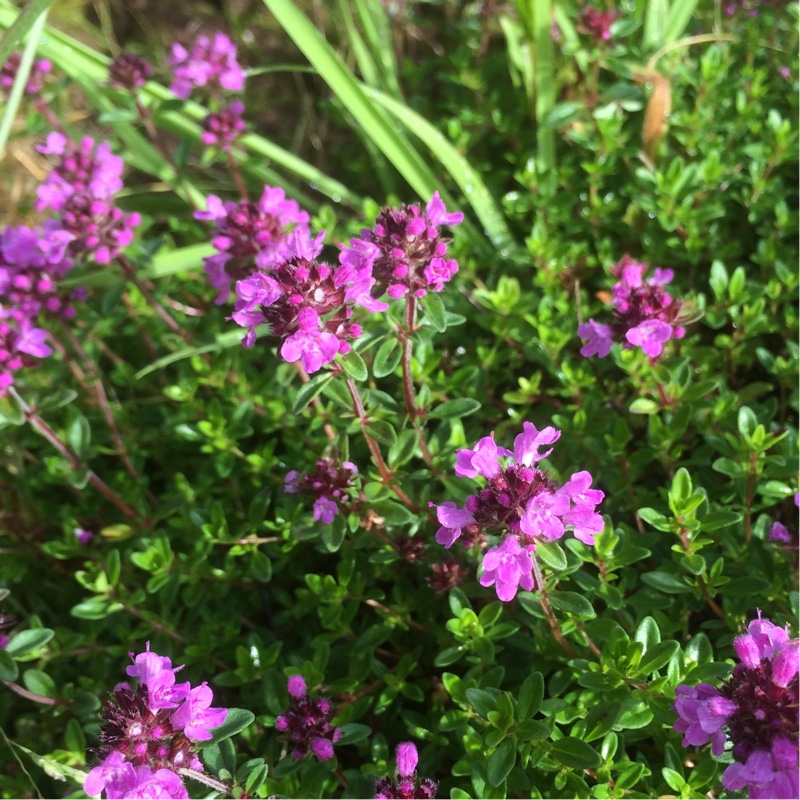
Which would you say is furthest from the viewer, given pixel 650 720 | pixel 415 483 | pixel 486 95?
pixel 486 95

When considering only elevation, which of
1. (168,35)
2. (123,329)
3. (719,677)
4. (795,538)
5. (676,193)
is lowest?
(795,538)

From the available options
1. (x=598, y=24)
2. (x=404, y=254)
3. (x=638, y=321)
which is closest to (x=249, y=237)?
(x=404, y=254)

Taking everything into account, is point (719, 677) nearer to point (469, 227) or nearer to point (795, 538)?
point (795, 538)

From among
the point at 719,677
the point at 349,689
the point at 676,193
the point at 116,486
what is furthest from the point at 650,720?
the point at 116,486

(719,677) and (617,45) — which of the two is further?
(617,45)

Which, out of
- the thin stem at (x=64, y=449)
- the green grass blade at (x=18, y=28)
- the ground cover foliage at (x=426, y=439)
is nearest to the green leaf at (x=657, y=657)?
the ground cover foliage at (x=426, y=439)

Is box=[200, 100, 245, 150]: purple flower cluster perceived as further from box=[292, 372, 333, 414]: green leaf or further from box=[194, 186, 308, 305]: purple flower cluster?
box=[292, 372, 333, 414]: green leaf

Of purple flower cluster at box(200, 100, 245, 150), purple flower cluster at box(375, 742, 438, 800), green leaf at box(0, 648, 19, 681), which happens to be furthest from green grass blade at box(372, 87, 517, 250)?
green leaf at box(0, 648, 19, 681)
